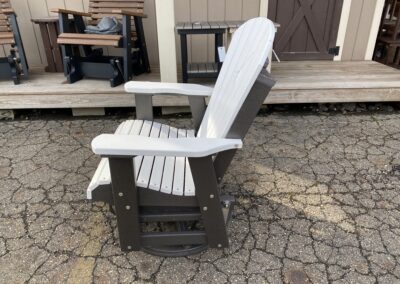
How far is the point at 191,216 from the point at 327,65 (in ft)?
9.97

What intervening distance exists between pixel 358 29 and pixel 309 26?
61 centimetres

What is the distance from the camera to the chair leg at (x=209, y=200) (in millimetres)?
1297

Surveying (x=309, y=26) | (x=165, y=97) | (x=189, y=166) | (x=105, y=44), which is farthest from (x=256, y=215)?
(x=309, y=26)

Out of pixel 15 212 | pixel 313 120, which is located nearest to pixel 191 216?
pixel 15 212

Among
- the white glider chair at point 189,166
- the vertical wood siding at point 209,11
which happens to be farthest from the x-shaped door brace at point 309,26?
the white glider chair at point 189,166

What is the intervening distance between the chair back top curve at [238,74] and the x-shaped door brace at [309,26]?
2.44 meters

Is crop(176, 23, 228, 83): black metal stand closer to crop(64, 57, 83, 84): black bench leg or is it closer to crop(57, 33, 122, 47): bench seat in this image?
crop(57, 33, 122, 47): bench seat

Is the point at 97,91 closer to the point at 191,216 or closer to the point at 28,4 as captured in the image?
the point at 28,4

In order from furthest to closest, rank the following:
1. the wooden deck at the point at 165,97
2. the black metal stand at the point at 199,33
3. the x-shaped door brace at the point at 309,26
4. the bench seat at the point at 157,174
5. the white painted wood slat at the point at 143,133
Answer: the x-shaped door brace at the point at 309,26, the wooden deck at the point at 165,97, the black metal stand at the point at 199,33, the white painted wood slat at the point at 143,133, the bench seat at the point at 157,174

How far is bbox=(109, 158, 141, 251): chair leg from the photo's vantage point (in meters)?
1.27

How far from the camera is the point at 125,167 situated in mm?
1268

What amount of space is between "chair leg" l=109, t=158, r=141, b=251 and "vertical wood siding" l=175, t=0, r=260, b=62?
9.25 feet

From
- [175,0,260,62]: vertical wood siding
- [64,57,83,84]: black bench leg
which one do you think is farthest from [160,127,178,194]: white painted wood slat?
[175,0,260,62]: vertical wood siding

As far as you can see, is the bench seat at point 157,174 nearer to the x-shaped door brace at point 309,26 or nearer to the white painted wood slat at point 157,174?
the white painted wood slat at point 157,174
